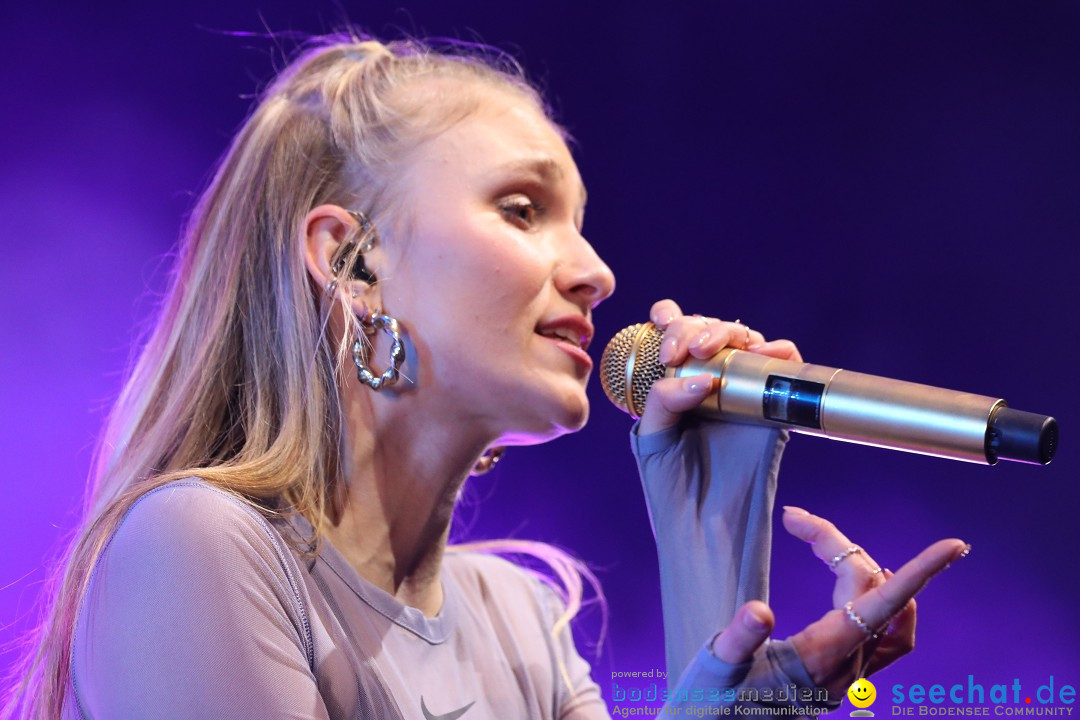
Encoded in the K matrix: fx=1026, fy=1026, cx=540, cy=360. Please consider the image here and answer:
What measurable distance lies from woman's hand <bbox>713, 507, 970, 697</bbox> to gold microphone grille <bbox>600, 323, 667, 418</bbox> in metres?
0.36

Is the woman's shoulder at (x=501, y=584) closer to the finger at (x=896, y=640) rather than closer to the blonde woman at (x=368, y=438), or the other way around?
the blonde woman at (x=368, y=438)

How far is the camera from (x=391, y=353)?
1.50 m

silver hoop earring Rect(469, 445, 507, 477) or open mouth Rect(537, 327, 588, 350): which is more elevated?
open mouth Rect(537, 327, 588, 350)

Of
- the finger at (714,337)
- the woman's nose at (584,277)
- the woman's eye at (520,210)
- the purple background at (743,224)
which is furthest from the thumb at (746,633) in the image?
the purple background at (743,224)

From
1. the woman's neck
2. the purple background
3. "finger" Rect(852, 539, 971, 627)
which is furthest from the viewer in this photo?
the purple background

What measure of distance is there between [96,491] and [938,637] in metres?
1.79

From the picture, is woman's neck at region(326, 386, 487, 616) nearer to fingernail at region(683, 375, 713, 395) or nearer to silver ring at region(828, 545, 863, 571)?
fingernail at region(683, 375, 713, 395)

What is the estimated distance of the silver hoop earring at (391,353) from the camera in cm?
149

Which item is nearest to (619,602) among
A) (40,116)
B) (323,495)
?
(323,495)

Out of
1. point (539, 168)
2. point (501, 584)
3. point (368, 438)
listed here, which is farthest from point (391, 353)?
point (501, 584)

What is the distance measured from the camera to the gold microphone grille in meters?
1.39

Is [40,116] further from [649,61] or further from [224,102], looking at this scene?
[649,61]

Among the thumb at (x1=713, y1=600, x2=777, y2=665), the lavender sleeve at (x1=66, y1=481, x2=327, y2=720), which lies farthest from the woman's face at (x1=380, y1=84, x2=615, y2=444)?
the thumb at (x1=713, y1=600, x2=777, y2=665)

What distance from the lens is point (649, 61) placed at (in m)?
2.49
